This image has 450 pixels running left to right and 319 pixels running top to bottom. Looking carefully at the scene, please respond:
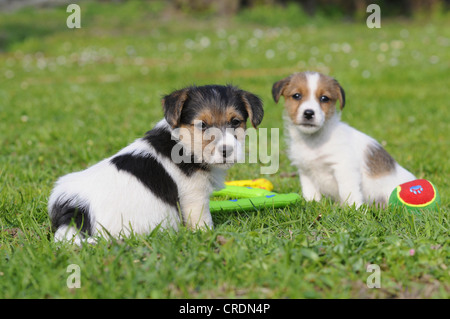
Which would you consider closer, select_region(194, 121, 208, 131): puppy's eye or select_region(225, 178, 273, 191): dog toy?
select_region(194, 121, 208, 131): puppy's eye

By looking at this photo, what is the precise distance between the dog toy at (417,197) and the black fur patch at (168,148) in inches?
77.5

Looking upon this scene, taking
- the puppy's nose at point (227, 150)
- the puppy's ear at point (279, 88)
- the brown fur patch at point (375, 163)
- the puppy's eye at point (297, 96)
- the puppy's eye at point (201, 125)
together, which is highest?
the puppy's ear at point (279, 88)

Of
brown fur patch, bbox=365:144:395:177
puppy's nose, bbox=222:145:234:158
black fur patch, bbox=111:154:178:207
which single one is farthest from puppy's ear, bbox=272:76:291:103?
black fur patch, bbox=111:154:178:207

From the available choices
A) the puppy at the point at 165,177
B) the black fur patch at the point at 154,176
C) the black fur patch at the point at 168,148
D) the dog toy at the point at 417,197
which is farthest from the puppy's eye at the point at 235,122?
the dog toy at the point at 417,197

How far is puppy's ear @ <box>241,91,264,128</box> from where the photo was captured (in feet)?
13.7

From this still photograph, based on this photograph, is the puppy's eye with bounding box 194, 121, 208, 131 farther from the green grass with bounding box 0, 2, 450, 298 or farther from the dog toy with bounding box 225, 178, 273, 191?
the dog toy with bounding box 225, 178, 273, 191

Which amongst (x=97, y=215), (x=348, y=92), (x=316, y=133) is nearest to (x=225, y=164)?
(x=97, y=215)

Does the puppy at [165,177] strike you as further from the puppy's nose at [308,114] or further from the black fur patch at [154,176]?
the puppy's nose at [308,114]

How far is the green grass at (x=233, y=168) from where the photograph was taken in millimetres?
3189

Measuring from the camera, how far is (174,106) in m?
Answer: 3.92

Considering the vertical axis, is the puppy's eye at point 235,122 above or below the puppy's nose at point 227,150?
above

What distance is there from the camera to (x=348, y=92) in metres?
12.1
